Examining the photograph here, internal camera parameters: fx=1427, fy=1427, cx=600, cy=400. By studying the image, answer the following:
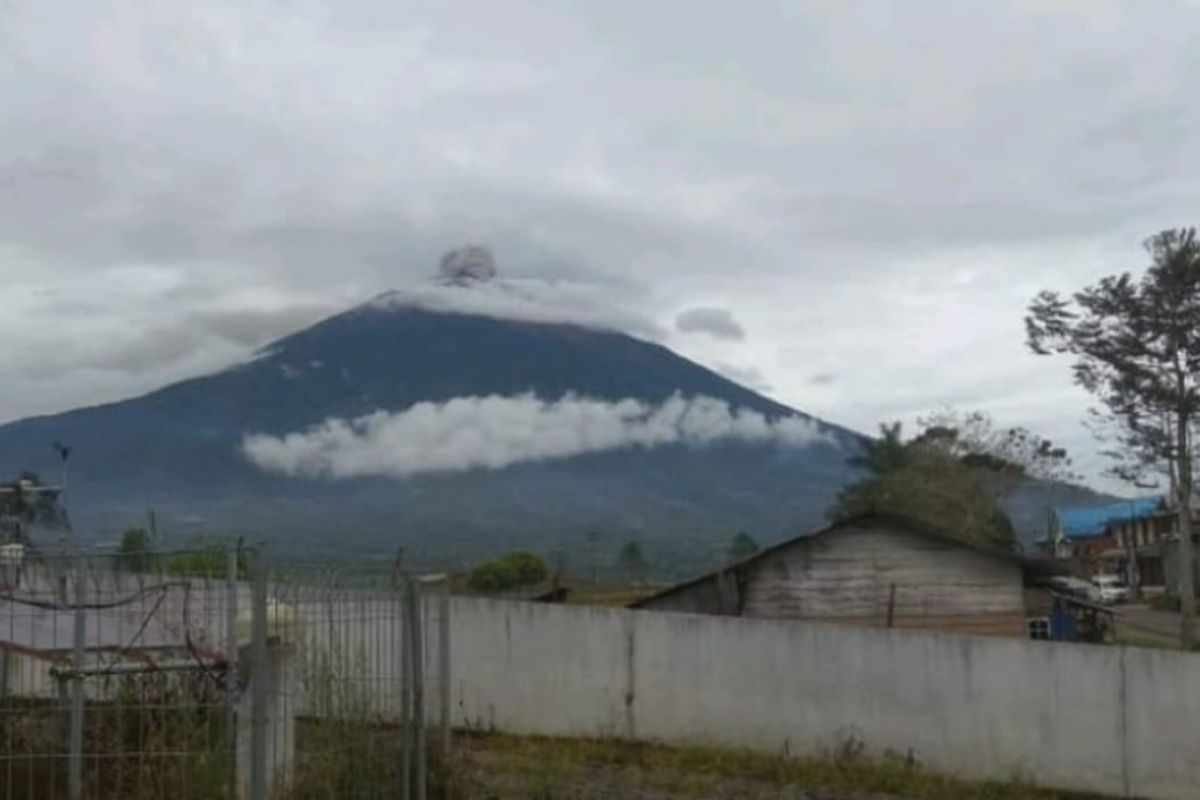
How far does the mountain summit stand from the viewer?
96.9m

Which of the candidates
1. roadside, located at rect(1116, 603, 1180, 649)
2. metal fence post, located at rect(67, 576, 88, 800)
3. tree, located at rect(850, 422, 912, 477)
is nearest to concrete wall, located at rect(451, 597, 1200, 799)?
metal fence post, located at rect(67, 576, 88, 800)

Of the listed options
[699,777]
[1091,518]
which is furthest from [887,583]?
[1091,518]

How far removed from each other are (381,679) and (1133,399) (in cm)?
2826

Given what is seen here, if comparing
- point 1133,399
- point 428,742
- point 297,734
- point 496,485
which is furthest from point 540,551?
point 496,485

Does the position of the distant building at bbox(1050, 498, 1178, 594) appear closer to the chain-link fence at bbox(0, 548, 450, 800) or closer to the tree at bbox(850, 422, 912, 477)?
the tree at bbox(850, 422, 912, 477)

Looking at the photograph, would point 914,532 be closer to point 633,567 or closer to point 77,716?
point 633,567

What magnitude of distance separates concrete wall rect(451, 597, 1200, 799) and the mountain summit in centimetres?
5764

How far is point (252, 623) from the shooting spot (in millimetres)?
8023

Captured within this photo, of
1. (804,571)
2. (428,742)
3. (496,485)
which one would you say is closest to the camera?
(428,742)

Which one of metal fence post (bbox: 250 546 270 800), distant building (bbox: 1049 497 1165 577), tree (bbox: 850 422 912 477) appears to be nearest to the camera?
metal fence post (bbox: 250 546 270 800)

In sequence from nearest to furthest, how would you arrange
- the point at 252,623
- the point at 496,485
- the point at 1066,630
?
the point at 252,623 < the point at 1066,630 < the point at 496,485

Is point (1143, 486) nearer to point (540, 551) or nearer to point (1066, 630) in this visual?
point (1066, 630)

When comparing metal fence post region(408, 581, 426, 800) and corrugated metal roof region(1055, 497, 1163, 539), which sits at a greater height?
corrugated metal roof region(1055, 497, 1163, 539)

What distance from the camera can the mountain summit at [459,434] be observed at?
96.9 meters
